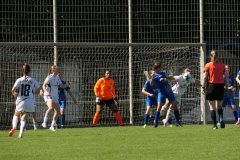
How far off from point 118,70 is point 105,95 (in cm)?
150

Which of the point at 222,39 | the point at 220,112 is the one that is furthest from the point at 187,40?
the point at 220,112

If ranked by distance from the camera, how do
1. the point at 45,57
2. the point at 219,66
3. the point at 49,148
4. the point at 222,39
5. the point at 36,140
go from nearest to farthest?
the point at 49,148 → the point at 36,140 → the point at 219,66 → the point at 45,57 → the point at 222,39

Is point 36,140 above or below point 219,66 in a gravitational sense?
below

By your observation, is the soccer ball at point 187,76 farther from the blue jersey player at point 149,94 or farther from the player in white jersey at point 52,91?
the player in white jersey at point 52,91

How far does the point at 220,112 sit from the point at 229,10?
7660mm

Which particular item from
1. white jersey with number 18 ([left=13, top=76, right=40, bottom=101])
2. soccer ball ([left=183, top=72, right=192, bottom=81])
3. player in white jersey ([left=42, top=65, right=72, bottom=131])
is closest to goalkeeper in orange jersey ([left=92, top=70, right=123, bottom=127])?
player in white jersey ([left=42, top=65, right=72, bottom=131])

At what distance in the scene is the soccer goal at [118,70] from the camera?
22.7 metres

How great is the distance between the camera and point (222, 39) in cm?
2423

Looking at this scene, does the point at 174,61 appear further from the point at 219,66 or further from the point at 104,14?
the point at 219,66

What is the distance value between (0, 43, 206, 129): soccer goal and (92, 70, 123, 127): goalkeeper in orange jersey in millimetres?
987

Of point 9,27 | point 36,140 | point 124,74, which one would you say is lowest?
point 36,140

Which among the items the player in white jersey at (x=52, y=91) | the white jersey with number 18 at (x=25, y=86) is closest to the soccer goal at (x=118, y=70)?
the player in white jersey at (x=52, y=91)

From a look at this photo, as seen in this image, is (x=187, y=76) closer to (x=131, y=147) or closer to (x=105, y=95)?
(x=105, y=95)

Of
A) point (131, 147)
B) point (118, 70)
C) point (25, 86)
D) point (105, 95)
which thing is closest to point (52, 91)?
point (105, 95)
